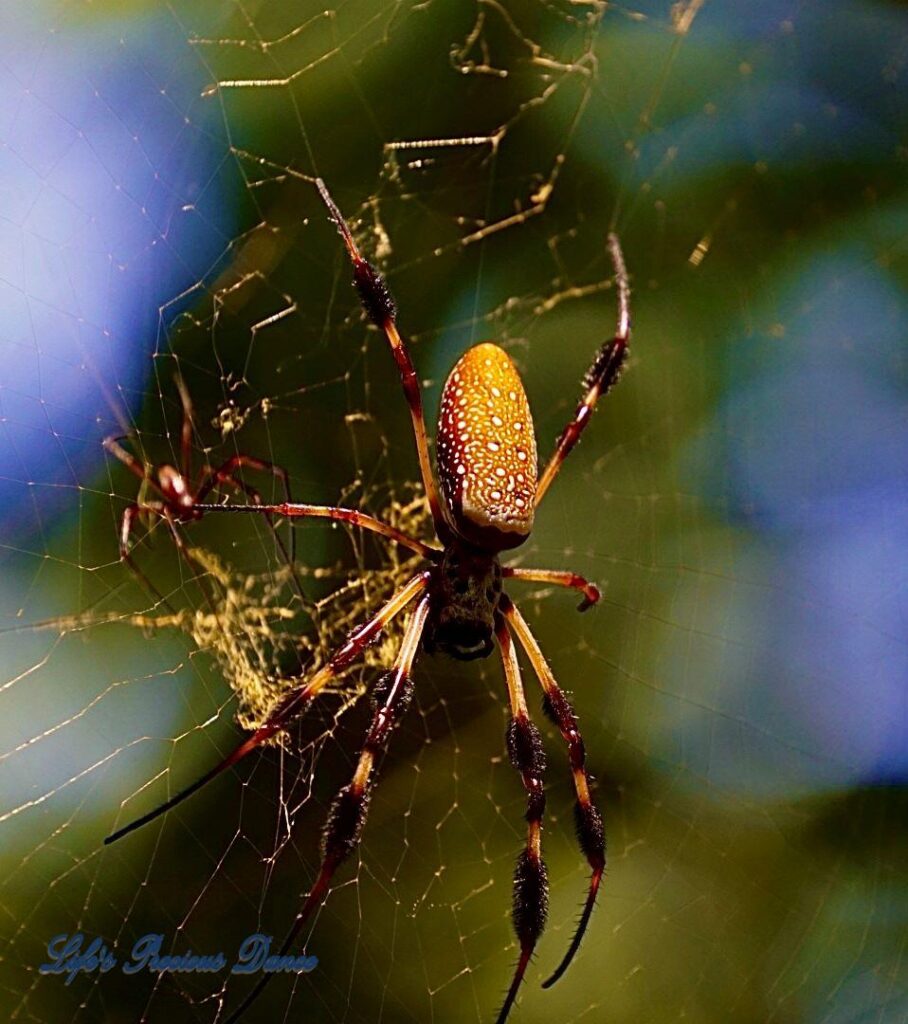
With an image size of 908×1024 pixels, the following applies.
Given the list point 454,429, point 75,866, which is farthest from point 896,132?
point 75,866

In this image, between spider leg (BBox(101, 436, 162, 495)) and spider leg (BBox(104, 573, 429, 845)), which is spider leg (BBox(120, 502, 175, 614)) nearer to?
spider leg (BBox(101, 436, 162, 495))

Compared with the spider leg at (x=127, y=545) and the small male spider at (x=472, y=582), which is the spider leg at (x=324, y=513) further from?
the spider leg at (x=127, y=545)

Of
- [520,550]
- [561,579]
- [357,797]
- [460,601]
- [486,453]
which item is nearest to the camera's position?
[357,797]

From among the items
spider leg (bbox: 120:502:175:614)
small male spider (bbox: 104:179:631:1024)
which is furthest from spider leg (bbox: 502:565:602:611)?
spider leg (bbox: 120:502:175:614)

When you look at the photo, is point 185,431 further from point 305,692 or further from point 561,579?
point 561,579

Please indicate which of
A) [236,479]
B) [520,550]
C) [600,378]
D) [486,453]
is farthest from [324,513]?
[520,550]
